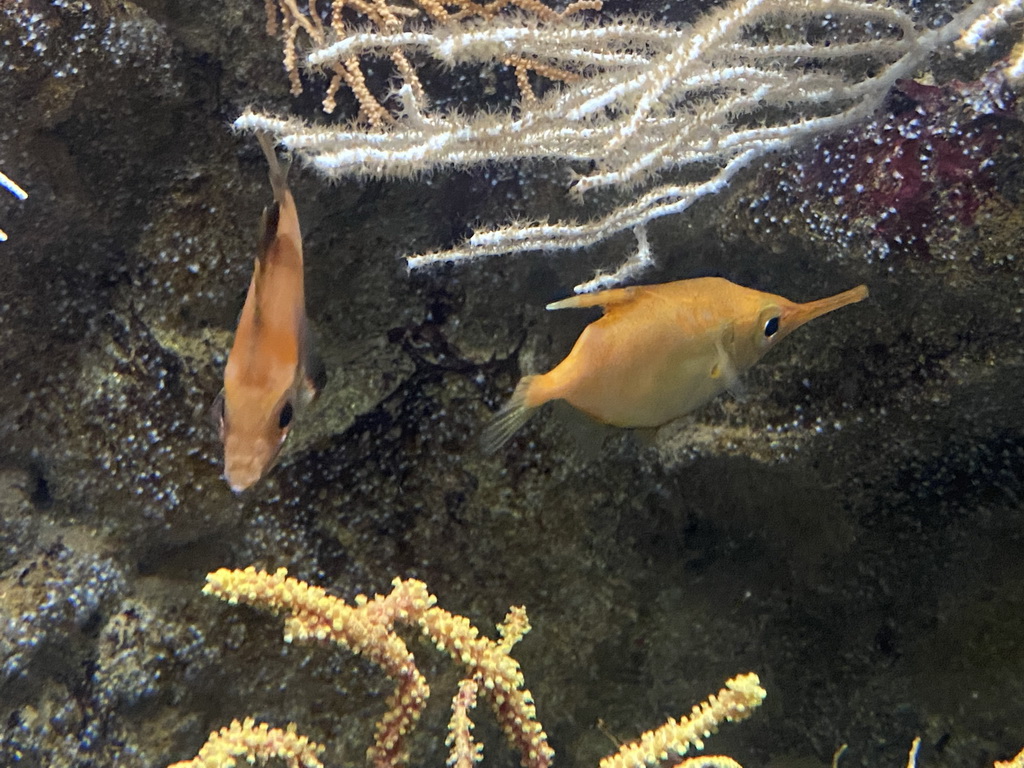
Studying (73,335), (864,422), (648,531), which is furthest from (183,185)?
(864,422)

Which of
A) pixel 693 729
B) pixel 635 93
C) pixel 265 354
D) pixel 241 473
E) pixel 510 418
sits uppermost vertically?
pixel 635 93

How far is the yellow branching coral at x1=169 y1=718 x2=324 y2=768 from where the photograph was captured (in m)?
1.65

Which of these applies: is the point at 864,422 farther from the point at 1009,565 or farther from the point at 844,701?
the point at 844,701

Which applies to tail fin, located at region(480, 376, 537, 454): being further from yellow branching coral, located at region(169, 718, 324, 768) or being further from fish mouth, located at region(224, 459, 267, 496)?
yellow branching coral, located at region(169, 718, 324, 768)

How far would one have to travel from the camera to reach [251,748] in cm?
171

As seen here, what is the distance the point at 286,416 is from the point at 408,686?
2.67 ft

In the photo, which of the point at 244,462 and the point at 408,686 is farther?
the point at 408,686

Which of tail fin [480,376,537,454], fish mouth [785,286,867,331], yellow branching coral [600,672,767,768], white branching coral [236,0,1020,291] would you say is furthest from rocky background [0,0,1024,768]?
yellow branching coral [600,672,767,768]

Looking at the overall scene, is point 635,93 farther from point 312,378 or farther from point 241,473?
point 241,473

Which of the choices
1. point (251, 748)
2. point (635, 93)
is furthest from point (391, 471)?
point (635, 93)

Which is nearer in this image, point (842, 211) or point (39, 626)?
point (842, 211)

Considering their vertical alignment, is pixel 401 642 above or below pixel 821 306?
below

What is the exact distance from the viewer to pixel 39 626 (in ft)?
7.41

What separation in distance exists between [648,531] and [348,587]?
3.45 ft
